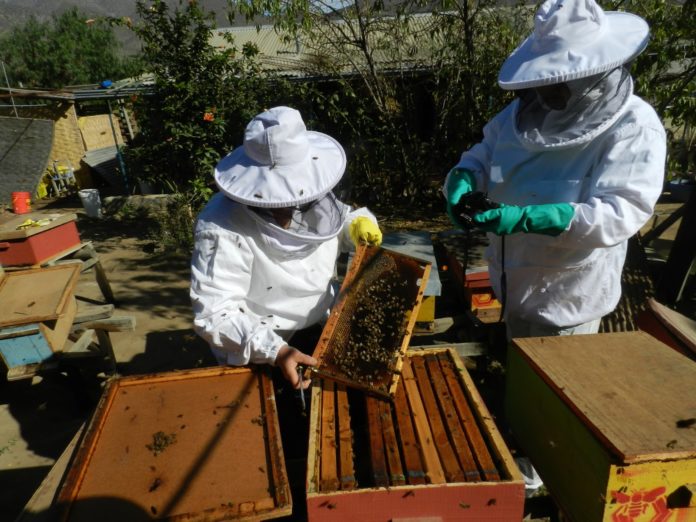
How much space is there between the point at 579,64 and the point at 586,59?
3 cm

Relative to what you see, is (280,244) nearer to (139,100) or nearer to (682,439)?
(682,439)

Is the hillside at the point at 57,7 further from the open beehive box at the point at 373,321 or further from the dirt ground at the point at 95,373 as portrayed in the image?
the open beehive box at the point at 373,321

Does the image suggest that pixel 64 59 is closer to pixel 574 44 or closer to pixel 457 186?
pixel 457 186

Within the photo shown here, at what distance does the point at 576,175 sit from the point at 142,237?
8.43 m

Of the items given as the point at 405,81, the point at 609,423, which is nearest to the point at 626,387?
the point at 609,423

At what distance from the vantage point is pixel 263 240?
6.23 ft

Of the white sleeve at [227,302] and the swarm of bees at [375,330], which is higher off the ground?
the white sleeve at [227,302]

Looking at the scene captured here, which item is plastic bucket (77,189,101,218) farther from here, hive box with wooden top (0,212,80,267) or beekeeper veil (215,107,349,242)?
beekeeper veil (215,107,349,242)

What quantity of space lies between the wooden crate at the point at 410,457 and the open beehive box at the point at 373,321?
7cm

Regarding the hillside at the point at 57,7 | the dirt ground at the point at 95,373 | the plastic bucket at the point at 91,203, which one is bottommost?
the dirt ground at the point at 95,373

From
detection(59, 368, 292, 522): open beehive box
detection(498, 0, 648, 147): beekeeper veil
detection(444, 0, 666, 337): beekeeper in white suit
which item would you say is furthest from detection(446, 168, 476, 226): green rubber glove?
detection(59, 368, 292, 522): open beehive box

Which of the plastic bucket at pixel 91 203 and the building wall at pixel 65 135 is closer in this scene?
the plastic bucket at pixel 91 203

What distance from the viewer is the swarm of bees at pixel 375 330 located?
1.76m

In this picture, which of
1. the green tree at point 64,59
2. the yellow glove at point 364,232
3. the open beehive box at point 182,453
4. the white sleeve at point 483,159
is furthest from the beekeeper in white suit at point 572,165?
the green tree at point 64,59
